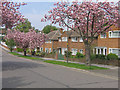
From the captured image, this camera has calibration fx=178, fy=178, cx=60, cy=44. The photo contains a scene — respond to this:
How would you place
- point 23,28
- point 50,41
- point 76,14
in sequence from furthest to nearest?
1. point 23,28
2. point 50,41
3. point 76,14

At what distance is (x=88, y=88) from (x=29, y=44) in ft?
110

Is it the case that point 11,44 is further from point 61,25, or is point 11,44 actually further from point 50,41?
point 61,25

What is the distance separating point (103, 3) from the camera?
17.5 metres

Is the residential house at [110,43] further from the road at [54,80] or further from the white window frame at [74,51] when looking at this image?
the road at [54,80]

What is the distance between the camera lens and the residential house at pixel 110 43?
1083 inches

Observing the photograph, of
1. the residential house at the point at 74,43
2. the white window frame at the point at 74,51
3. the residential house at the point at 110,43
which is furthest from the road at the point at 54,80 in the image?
the white window frame at the point at 74,51

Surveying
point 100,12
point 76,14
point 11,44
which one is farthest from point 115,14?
point 11,44

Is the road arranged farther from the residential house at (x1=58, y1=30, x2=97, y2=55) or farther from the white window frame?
the white window frame

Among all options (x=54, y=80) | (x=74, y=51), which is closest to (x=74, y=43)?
(x=74, y=51)

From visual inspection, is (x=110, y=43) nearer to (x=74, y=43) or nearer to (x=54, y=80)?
(x=74, y=43)

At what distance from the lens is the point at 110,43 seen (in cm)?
2883

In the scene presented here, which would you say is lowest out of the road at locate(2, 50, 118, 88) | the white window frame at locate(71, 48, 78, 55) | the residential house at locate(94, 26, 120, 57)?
the road at locate(2, 50, 118, 88)

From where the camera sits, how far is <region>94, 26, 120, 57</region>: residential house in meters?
27.5

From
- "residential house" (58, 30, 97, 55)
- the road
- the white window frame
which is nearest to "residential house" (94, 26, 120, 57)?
"residential house" (58, 30, 97, 55)
